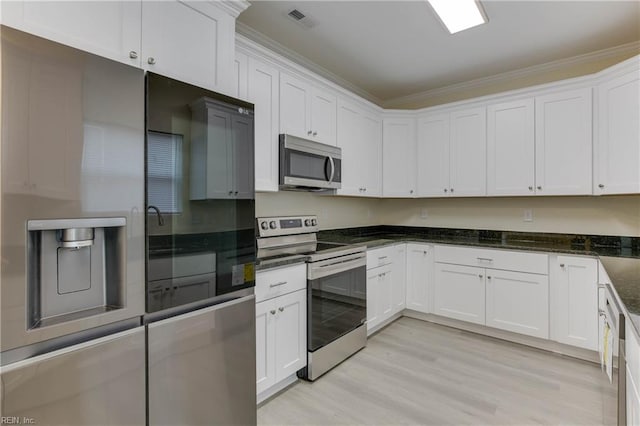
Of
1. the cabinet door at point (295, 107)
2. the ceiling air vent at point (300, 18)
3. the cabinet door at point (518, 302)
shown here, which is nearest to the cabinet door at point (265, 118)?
the cabinet door at point (295, 107)

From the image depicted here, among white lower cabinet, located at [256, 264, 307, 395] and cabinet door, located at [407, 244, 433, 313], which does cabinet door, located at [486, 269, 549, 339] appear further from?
white lower cabinet, located at [256, 264, 307, 395]

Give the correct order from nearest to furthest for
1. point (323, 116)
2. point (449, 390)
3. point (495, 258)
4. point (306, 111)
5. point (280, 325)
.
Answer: point (280, 325)
point (449, 390)
point (306, 111)
point (323, 116)
point (495, 258)

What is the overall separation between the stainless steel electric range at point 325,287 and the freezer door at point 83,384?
3.20ft

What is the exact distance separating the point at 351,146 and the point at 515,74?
201 cm

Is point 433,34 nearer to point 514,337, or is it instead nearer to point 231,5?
point 231,5

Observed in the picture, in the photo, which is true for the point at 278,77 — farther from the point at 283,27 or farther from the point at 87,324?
the point at 87,324

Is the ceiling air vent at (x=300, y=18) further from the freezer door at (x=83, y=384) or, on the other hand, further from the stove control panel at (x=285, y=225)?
the freezer door at (x=83, y=384)

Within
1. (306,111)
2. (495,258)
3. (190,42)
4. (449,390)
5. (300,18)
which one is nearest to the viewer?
(190,42)

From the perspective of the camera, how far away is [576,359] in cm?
264

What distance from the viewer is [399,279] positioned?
11.2 ft

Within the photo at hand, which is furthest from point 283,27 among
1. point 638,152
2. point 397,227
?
point 638,152

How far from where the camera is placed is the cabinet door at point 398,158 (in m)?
3.77

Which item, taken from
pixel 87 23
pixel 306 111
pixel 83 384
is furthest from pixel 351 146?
pixel 83 384

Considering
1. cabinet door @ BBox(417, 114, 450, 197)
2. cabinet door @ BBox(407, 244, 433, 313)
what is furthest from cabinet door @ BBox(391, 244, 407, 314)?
cabinet door @ BBox(417, 114, 450, 197)
